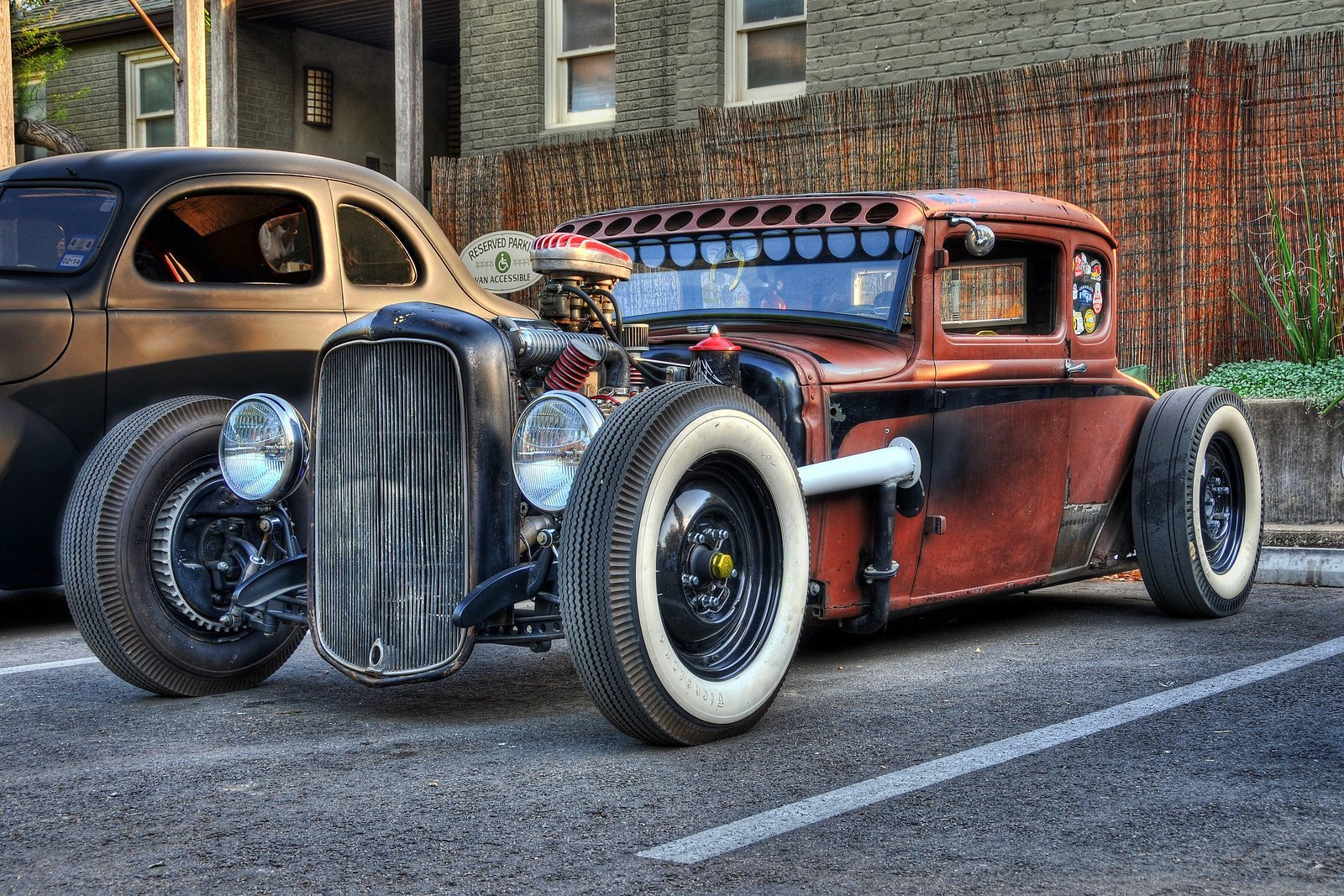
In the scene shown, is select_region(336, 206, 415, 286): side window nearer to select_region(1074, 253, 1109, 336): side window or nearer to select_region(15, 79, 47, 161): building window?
select_region(1074, 253, 1109, 336): side window

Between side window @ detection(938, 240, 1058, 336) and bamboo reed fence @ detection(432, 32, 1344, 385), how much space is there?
3742 millimetres

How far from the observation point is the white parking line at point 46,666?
5188 mm

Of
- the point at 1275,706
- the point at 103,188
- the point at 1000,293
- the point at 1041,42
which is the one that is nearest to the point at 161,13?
the point at 1041,42

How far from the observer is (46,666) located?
5293 mm

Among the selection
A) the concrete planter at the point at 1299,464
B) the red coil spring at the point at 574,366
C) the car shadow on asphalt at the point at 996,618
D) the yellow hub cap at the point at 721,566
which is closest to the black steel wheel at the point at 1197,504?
the car shadow on asphalt at the point at 996,618

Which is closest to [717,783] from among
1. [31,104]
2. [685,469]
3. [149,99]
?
[685,469]

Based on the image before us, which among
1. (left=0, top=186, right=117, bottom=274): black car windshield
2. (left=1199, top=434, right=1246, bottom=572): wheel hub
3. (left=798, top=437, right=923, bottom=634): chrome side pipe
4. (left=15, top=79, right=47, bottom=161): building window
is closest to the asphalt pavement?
(left=798, top=437, right=923, bottom=634): chrome side pipe

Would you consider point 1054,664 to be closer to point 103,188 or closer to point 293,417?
point 293,417

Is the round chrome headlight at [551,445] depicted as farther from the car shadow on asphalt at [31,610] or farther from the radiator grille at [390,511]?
the car shadow on asphalt at [31,610]

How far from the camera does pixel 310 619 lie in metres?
4.22

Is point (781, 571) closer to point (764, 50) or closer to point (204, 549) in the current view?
point (204, 549)

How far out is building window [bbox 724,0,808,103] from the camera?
13.5 meters

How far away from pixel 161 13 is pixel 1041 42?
11.2 m

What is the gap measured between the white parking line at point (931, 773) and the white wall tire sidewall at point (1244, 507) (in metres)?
0.89
